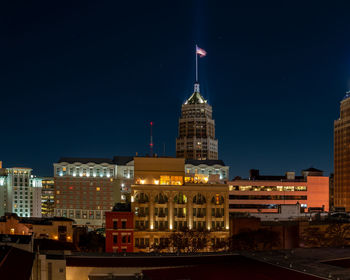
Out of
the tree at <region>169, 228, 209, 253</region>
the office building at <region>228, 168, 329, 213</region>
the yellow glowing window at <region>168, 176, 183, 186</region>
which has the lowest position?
the tree at <region>169, 228, 209, 253</region>

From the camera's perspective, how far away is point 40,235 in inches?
4134

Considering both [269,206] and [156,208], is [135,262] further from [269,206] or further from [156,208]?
[269,206]

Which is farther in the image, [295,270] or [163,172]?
[163,172]

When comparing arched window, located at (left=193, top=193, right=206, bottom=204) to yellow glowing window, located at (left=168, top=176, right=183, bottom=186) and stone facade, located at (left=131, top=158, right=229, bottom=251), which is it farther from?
yellow glowing window, located at (left=168, top=176, right=183, bottom=186)

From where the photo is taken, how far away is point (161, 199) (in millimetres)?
98562

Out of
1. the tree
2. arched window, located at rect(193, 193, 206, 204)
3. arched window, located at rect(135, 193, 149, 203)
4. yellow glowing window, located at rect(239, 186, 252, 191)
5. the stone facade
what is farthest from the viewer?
yellow glowing window, located at rect(239, 186, 252, 191)

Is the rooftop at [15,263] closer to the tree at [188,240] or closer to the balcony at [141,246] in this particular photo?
the tree at [188,240]

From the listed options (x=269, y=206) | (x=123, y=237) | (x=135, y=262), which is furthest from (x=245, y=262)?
(x=269, y=206)

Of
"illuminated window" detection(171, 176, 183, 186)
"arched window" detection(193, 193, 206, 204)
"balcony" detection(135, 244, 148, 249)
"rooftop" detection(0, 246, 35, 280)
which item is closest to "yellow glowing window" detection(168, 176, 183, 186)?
"illuminated window" detection(171, 176, 183, 186)

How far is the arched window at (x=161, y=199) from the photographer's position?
98.4 metres

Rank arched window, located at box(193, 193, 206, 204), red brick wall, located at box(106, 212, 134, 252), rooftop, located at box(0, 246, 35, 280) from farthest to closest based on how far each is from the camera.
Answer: arched window, located at box(193, 193, 206, 204) < red brick wall, located at box(106, 212, 134, 252) < rooftop, located at box(0, 246, 35, 280)

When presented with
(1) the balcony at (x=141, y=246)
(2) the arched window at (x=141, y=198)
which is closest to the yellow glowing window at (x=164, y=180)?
(2) the arched window at (x=141, y=198)

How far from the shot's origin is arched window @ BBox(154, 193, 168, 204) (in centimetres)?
9844

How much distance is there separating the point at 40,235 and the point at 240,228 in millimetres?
46362
